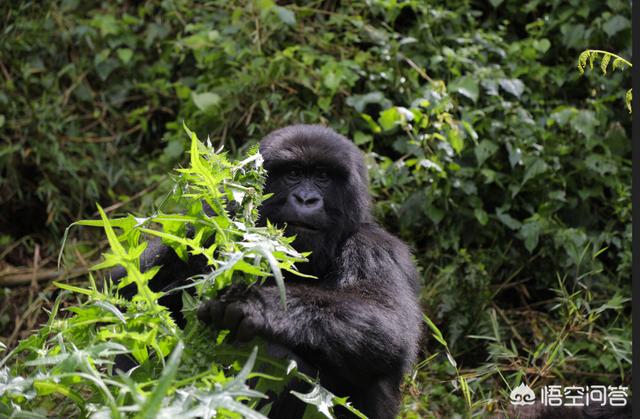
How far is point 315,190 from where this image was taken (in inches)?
146

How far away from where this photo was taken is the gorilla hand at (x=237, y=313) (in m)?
2.79

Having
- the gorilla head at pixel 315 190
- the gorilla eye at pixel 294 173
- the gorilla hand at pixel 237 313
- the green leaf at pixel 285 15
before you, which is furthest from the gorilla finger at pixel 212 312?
the green leaf at pixel 285 15

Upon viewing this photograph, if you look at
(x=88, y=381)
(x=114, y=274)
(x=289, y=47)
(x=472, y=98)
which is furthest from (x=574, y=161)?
(x=88, y=381)

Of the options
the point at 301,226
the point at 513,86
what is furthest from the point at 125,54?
the point at 301,226

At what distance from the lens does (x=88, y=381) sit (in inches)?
98.1

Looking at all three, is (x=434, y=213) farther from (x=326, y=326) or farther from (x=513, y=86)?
(x=326, y=326)

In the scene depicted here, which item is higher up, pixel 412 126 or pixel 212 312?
pixel 212 312

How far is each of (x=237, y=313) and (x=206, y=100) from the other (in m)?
3.24

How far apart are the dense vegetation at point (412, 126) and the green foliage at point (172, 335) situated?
1934 millimetres

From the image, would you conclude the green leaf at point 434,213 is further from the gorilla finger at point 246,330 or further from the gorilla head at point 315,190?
the gorilla finger at point 246,330

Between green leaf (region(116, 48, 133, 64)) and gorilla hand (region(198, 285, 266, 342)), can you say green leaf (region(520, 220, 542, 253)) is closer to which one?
gorilla hand (region(198, 285, 266, 342))

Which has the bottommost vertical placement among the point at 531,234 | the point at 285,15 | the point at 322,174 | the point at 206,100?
the point at 531,234

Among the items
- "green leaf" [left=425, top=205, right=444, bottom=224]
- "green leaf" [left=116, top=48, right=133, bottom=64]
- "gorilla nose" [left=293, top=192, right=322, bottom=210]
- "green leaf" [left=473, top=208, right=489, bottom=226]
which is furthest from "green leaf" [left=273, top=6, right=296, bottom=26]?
"gorilla nose" [left=293, top=192, right=322, bottom=210]

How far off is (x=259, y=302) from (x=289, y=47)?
332 centimetres
